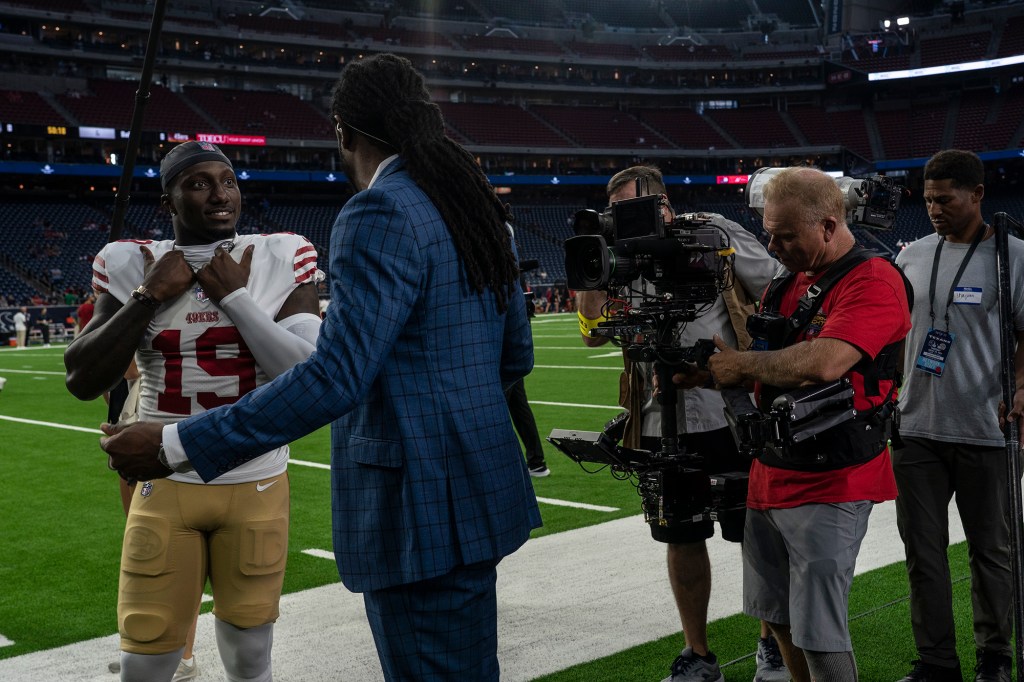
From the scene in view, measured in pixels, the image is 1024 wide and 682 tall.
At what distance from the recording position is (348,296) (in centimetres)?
202

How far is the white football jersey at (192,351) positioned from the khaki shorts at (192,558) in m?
0.07

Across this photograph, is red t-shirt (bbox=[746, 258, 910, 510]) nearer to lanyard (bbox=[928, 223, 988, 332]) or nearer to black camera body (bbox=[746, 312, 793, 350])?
black camera body (bbox=[746, 312, 793, 350])

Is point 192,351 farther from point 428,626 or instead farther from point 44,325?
point 44,325

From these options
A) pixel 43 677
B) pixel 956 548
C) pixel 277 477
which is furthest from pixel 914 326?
pixel 43 677

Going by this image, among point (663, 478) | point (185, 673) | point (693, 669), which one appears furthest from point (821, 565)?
point (185, 673)

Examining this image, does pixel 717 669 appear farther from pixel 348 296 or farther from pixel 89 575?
pixel 89 575

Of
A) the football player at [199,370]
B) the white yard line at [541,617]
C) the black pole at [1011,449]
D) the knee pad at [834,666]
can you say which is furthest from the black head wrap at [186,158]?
the black pole at [1011,449]

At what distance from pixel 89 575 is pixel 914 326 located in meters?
4.69

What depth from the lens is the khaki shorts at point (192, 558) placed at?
2.66m

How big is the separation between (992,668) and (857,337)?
1842mm

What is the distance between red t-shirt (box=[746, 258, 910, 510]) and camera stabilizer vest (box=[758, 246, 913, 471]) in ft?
0.07

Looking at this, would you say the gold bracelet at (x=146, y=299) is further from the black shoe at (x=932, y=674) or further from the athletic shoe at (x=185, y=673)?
the black shoe at (x=932, y=674)

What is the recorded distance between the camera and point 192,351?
2.78m

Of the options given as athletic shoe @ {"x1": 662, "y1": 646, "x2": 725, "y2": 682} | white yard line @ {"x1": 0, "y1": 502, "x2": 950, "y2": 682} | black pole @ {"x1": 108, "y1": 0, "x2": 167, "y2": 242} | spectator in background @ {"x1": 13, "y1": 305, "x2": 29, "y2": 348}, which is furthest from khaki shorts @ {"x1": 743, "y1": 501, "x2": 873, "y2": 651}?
spectator in background @ {"x1": 13, "y1": 305, "x2": 29, "y2": 348}
